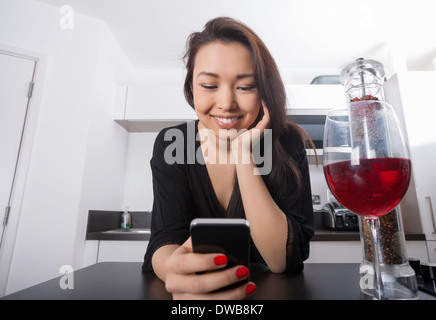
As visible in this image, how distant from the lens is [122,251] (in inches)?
59.0

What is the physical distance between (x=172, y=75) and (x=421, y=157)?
2124 mm

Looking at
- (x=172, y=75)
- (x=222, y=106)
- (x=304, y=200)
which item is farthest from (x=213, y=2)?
(x=304, y=200)

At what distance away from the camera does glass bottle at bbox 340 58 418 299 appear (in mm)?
352

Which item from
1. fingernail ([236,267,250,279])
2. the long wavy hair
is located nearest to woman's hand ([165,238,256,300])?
fingernail ([236,267,250,279])

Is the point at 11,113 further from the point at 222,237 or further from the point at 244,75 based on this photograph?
the point at 222,237

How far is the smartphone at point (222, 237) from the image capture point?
32 centimetres

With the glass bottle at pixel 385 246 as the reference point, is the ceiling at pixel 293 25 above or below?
above

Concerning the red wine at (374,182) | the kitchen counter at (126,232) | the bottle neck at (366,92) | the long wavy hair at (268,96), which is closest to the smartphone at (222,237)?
the red wine at (374,182)

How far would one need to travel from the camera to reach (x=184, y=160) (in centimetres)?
90

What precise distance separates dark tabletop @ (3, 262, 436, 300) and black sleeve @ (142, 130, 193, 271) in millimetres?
198

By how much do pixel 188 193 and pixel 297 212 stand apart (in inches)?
14.5

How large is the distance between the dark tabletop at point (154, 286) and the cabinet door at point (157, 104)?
4.99 feet

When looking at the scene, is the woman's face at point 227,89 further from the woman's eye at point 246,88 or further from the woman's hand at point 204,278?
the woman's hand at point 204,278
